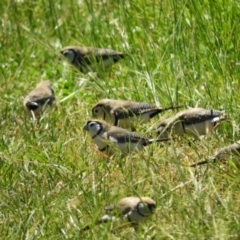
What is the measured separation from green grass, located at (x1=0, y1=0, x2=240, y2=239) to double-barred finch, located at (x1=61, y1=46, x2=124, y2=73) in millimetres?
100

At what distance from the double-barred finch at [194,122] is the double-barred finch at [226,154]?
0.54m

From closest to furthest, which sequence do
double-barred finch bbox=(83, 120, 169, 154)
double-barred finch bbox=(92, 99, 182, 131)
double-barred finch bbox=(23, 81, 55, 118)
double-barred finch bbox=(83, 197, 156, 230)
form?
double-barred finch bbox=(83, 197, 156, 230)
double-barred finch bbox=(83, 120, 169, 154)
double-barred finch bbox=(92, 99, 182, 131)
double-barred finch bbox=(23, 81, 55, 118)

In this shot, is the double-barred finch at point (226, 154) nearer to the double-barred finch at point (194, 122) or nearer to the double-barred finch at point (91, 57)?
the double-barred finch at point (194, 122)

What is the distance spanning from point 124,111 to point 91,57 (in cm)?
142

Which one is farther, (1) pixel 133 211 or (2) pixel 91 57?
(2) pixel 91 57

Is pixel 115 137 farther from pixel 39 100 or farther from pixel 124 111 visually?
pixel 39 100

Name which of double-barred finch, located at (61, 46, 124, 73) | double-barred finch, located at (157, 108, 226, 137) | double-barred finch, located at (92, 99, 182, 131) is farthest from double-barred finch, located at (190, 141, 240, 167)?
double-barred finch, located at (61, 46, 124, 73)

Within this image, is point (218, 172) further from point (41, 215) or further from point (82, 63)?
point (82, 63)

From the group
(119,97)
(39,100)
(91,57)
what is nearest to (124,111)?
(119,97)

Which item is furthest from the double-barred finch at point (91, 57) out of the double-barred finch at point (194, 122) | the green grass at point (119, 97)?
the double-barred finch at point (194, 122)

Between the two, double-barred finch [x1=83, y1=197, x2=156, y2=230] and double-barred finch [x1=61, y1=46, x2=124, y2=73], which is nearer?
double-barred finch [x1=83, y1=197, x2=156, y2=230]

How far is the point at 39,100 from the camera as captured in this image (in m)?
8.63

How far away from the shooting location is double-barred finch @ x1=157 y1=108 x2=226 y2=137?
7355mm

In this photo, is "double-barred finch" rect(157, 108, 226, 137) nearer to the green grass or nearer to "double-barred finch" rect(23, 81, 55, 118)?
the green grass
